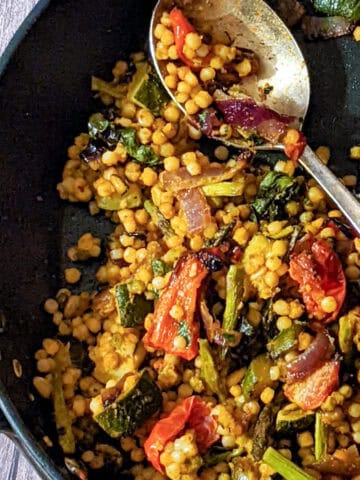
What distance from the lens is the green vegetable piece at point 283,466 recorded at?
92.7 inches

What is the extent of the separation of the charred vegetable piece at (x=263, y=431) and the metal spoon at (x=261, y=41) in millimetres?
827

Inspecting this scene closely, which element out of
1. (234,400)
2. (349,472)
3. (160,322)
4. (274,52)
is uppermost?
(274,52)

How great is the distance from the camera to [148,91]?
9.11ft

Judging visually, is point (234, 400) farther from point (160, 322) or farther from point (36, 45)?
point (36, 45)

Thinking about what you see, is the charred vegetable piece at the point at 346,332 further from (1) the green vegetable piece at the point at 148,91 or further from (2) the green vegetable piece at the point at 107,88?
(2) the green vegetable piece at the point at 107,88

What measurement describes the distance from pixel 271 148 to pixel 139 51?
550mm

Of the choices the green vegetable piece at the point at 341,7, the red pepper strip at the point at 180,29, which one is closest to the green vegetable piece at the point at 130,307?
the red pepper strip at the point at 180,29

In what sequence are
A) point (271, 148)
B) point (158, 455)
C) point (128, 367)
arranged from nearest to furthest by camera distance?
point (158, 455), point (128, 367), point (271, 148)

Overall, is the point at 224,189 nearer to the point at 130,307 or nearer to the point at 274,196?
→ the point at 274,196

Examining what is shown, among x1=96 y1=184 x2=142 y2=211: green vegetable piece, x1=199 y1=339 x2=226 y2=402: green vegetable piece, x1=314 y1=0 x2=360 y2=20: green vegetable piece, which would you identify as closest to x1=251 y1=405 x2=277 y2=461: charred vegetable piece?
x1=199 y1=339 x2=226 y2=402: green vegetable piece

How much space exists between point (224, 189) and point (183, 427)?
2.34 feet

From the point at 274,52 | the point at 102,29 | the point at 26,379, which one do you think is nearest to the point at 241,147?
the point at 274,52

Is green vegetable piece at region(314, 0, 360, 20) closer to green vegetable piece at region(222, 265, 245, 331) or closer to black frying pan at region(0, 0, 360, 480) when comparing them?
black frying pan at region(0, 0, 360, 480)

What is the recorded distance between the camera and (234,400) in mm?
2521
